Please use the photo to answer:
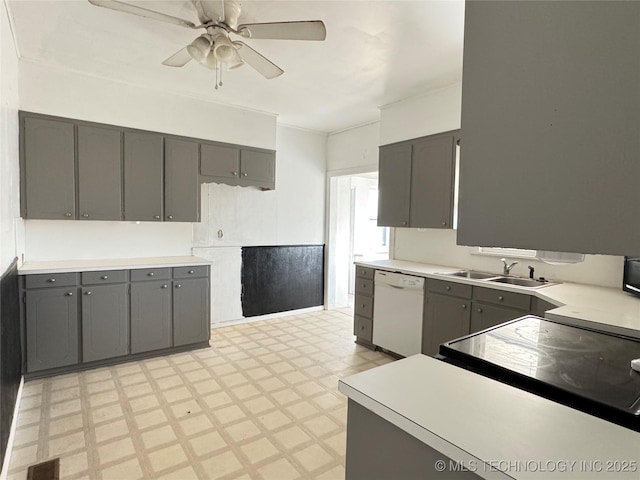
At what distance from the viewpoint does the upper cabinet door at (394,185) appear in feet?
12.3

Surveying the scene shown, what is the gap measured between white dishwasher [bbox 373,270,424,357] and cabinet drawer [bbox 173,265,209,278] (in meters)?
1.87

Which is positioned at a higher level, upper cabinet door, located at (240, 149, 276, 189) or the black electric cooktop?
upper cabinet door, located at (240, 149, 276, 189)

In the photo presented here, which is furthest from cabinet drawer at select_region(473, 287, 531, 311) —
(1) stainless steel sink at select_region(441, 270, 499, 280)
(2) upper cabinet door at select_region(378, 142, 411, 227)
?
(2) upper cabinet door at select_region(378, 142, 411, 227)

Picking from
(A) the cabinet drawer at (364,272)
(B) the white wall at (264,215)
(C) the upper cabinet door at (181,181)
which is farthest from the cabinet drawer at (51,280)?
(A) the cabinet drawer at (364,272)

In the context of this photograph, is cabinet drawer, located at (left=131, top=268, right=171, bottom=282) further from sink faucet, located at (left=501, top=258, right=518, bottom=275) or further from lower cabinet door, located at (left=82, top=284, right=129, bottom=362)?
sink faucet, located at (left=501, top=258, right=518, bottom=275)

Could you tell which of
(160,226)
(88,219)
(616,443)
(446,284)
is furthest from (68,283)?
(616,443)

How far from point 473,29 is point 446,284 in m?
2.51

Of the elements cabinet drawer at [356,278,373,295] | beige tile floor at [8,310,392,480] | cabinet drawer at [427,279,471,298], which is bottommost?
beige tile floor at [8,310,392,480]

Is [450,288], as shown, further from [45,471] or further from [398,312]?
[45,471]

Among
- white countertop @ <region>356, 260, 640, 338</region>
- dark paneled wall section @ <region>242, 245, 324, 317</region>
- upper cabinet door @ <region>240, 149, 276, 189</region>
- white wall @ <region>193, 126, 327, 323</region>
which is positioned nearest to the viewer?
white countertop @ <region>356, 260, 640, 338</region>

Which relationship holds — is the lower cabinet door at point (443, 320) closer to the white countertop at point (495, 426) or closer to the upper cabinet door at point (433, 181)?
the upper cabinet door at point (433, 181)

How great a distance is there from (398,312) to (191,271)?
7.25 feet

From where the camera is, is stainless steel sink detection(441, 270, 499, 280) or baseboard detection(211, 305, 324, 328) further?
baseboard detection(211, 305, 324, 328)

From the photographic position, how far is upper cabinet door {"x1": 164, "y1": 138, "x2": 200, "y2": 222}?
370cm
